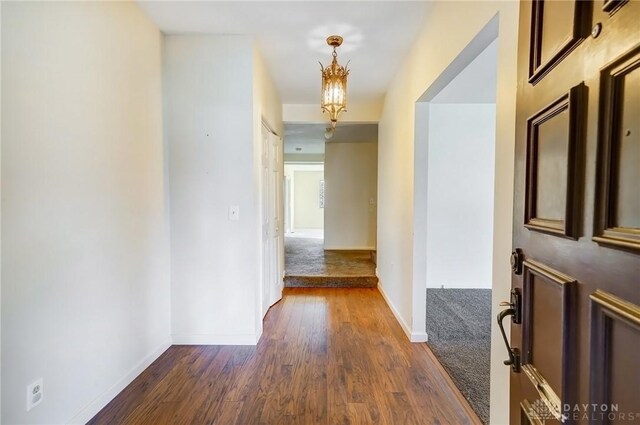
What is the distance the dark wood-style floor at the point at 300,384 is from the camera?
1.88m

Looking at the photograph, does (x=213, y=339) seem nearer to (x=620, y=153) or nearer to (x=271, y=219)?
(x=271, y=219)

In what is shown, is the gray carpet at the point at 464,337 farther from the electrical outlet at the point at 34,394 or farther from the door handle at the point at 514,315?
the electrical outlet at the point at 34,394

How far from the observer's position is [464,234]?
435 centimetres

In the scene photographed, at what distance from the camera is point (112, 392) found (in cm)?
204

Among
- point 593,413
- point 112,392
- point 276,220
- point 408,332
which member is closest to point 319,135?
point 276,220

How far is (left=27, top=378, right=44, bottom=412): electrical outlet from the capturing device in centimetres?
149

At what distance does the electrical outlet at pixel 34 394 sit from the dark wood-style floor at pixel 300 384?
44 cm

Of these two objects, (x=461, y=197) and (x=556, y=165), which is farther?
(x=461, y=197)

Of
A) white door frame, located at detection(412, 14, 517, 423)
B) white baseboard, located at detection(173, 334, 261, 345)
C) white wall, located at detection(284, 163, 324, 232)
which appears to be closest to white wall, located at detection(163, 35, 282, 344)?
white baseboard, located at detection(173, 334, 261, 345)

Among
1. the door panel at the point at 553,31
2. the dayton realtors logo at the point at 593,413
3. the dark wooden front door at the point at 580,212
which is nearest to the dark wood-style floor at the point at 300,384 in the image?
the dark wooden front door at the point at 580,212

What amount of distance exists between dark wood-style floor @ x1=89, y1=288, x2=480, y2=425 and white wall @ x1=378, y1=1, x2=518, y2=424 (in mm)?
442

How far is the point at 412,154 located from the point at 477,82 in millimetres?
1271

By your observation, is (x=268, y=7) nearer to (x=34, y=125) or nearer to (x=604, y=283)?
(x=34, y=125)

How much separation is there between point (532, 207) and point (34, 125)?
79.6 inches
